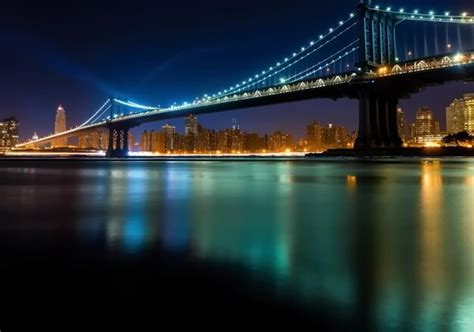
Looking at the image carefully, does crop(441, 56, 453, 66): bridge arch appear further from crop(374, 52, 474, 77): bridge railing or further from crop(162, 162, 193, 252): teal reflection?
crop(162, 162, 193, 252): teal reflection

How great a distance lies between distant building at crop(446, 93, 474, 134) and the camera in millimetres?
100312

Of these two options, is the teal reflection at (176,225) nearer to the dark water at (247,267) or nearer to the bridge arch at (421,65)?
the dark water at (247,267)

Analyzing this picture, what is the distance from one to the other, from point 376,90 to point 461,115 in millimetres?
65377

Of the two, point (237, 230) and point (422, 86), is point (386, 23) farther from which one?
point (237, 230)

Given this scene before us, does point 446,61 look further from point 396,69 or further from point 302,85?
point 302,85

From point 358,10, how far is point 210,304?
56152 millimetres

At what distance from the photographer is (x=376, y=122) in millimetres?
50156

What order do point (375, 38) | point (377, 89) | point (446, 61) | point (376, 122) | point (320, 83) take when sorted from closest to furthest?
point (446, 61)
point (377, 89)
point (376, 122)
point (375, 38)
point (320, 83)

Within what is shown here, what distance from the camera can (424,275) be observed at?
3.71 metres

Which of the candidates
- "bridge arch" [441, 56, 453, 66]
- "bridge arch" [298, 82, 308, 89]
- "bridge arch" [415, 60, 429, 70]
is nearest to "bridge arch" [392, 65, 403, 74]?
"bridge arch" [415, 60, 429, 70]

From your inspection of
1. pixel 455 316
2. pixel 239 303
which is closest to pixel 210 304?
pixel 239 303

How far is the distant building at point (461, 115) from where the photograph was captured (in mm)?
100312

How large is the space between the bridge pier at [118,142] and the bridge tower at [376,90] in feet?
149

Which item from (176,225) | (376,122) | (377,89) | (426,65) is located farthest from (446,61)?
(176,225)
